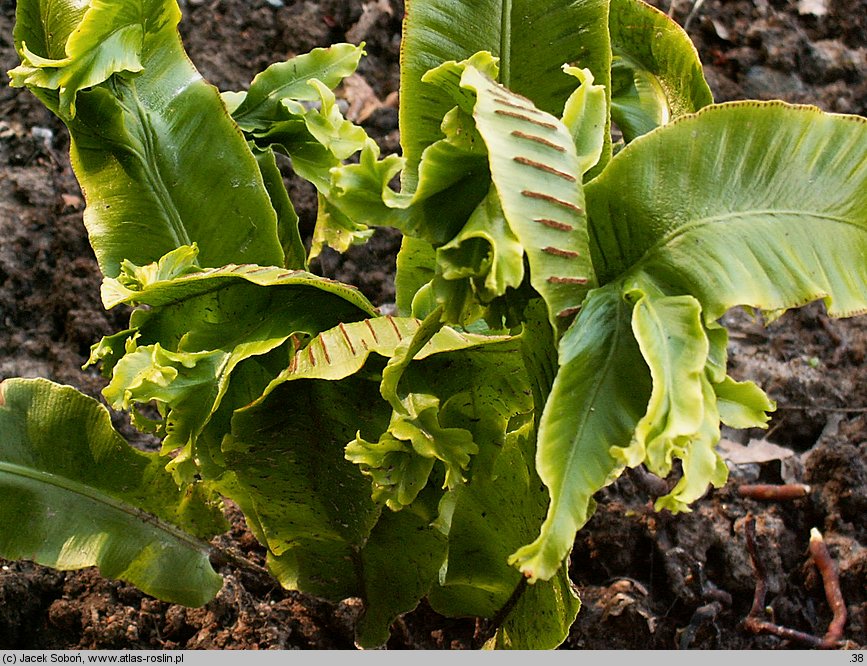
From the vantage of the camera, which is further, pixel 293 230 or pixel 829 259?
pixel 293 230

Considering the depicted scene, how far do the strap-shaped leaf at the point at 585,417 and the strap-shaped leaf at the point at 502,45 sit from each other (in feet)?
0.92

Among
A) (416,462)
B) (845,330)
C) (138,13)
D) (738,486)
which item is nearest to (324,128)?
(138,13)

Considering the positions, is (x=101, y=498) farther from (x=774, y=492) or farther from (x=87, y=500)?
(x=774, y=492)

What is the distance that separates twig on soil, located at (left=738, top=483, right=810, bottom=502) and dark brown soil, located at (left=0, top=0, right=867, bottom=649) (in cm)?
1

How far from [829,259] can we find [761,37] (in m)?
1.47

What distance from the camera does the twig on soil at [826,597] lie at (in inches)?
51.6

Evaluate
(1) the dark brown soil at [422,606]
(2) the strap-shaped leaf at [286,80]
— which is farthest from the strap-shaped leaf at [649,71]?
(1) the dark brown soil at [422,606]

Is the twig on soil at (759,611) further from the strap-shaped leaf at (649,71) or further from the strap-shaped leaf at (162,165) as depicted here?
the strap-shaped leaf at (162,165)

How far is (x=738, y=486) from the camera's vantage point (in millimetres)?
1479

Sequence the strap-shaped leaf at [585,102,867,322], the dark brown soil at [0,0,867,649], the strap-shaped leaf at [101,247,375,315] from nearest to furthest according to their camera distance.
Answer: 1. the strap-shaped leaf at [585,102,867,322]
2. the strap-shaped leaf at [101,247,375,315]
3. the dark brown soil at [0,0,867,649]

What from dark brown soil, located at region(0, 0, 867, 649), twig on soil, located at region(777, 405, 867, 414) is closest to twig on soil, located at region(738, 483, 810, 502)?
dark brown soil, located at region(0, 0, 867, 649)

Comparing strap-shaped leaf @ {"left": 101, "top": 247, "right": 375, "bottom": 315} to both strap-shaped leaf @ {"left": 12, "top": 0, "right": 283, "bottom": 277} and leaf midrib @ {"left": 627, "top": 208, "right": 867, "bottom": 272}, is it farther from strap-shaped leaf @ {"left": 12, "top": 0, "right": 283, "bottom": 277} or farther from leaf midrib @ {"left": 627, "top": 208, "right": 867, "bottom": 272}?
leaf midrib @ {"left": 627, "top": 208, "right": 867, "bottom": 272}

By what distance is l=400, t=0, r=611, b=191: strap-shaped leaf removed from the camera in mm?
899
